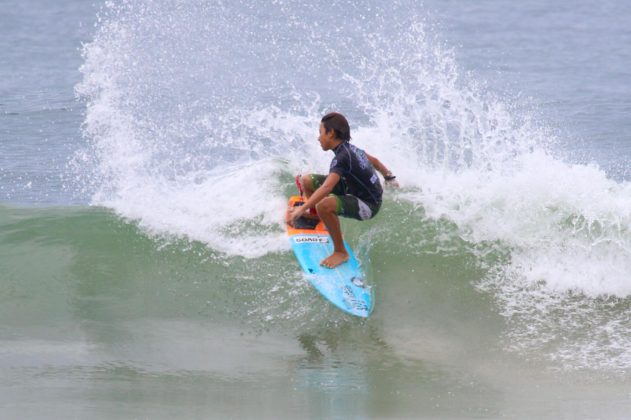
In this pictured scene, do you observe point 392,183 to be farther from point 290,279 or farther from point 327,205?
point 290,279

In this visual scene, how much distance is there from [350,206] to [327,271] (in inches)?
22.2

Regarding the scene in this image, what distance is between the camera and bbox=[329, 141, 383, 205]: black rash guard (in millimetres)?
7051

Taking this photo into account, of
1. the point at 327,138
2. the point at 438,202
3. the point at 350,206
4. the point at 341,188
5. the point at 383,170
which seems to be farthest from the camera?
the point at 438,202

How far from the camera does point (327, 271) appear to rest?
23.8 feet

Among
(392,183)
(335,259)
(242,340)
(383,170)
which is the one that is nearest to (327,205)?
(335,259)

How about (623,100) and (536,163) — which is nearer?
(536,163)

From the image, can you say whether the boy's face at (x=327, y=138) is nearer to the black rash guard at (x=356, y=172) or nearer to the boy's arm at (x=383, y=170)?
the black rash guard at (x=356, y=172)

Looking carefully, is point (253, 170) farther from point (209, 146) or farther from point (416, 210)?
point (209, 146)

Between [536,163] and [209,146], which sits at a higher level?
[536,163]

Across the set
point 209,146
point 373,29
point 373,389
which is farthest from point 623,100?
point 373,389

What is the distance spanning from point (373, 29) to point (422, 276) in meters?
11.1

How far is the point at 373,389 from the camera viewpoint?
5.93 meters

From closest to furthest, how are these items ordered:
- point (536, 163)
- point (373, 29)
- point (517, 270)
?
point (517, 270) < point (536, 163) < point (373, 29)

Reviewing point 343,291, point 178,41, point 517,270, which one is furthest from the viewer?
point 178,41
